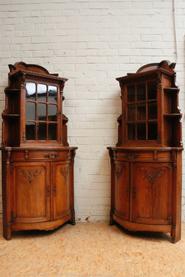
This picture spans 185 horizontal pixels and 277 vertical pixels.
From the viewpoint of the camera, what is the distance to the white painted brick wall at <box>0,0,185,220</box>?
2.94 m

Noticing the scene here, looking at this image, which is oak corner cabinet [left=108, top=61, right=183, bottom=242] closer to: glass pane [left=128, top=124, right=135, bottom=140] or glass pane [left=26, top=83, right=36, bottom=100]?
glass pane [left=128, top=124, right=135, bottom=140]

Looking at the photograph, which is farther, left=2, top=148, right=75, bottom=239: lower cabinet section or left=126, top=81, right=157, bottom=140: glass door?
left=126, top=81, right=157, bottom=140: glass door

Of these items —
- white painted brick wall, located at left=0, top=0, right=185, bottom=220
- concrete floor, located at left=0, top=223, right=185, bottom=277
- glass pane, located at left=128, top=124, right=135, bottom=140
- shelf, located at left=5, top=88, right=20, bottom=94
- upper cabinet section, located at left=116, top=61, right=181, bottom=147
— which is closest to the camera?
concrete floor, located at left=0, top=223, right=185, bottom=277

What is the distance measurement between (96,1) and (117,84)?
3.64ft

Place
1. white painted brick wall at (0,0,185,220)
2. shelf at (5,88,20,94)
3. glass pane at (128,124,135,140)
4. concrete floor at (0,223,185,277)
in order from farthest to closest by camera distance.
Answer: white painted brick wall at (0,0,185,220), glass pane at (128,124,135,140), shelf at (5,88,20,94), concrete floor at (0,223,185,277)

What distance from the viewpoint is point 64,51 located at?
2.99 metres

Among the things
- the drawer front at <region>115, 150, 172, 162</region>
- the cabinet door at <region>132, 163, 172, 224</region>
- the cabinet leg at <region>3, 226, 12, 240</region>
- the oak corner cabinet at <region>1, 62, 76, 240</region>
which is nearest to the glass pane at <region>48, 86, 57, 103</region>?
the oak corner cabinet at <region>1, 62, 76, 240</region>

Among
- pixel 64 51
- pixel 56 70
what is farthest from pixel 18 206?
pixel 64 51

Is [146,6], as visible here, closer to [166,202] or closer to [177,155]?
[177,155]

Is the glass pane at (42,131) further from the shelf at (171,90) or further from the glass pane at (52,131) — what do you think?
the shelf at (171,90)

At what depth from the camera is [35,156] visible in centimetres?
240

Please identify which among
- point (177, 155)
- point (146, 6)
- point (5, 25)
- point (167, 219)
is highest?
point (146, 6)

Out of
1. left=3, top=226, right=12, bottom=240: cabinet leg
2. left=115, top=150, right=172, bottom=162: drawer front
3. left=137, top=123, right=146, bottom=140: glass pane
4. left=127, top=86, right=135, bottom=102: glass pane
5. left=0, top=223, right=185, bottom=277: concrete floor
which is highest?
left=127, top=86, right=135, bottom=102: glass pane

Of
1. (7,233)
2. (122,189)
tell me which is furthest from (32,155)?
(122,189)
